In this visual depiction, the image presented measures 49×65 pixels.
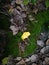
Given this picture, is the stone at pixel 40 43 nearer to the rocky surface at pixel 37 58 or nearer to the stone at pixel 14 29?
the rocky surface at pixel 37 58

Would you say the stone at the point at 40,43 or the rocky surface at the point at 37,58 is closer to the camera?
the rocky surface at the point at 37,58

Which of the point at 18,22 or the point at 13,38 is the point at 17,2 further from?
the point at 13,38

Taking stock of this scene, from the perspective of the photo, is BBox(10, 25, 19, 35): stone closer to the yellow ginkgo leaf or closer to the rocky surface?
the yellow ginkgo leaf

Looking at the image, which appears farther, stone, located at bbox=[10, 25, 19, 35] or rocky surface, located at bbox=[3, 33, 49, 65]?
stone, located at bbox=[10, 25, 19, 35]

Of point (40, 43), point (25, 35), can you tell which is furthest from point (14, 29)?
point (40, 43)

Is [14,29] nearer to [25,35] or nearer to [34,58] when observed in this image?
[25,35]

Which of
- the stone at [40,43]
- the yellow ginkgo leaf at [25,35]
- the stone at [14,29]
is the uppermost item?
the stone at [14,29]

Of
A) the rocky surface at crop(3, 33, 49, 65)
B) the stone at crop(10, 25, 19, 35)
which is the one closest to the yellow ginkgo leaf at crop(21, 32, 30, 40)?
the stone at crop(10, 25, 19, 35)

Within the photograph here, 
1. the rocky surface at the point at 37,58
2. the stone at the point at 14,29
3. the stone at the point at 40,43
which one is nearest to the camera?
the rocky surface at the point at 37,58

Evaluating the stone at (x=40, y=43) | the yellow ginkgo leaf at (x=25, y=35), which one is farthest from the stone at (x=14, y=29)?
the stone at (x=40, y=43)

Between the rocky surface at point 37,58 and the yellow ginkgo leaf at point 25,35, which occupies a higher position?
the yellow ginkgo leaf at point 25,35

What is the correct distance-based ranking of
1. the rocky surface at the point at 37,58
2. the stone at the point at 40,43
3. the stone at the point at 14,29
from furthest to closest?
the stone at the point at 14,29
the stone at the point at 40,43
the rocky surface at the point at 37,58

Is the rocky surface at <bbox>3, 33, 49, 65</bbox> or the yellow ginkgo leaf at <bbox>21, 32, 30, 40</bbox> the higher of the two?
the yellow ginkgo leaf at <bbox>21, 32, 30, 40</bbox>
